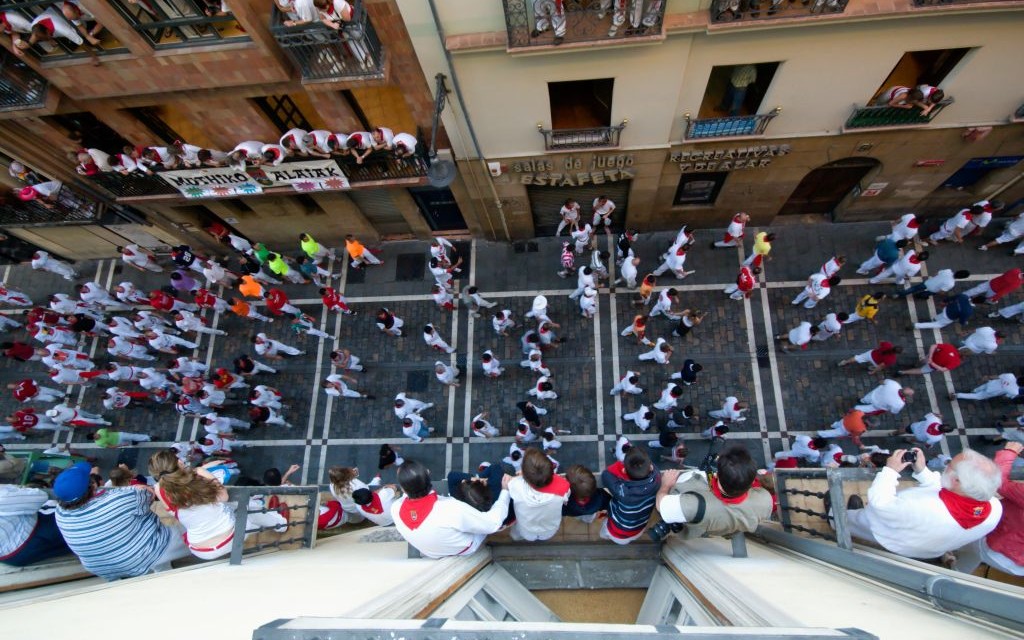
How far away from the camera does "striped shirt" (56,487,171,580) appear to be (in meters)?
5.83

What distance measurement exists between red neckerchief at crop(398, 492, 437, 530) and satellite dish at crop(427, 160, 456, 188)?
7.20 m

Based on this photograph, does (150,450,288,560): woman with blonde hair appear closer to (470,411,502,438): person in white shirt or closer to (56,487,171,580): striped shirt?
(56,487,171,580): striped shirt

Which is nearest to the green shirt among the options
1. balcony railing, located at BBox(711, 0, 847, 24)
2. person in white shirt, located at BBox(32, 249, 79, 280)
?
person in white shirt, located at BBox(32, 249, 79, 280)

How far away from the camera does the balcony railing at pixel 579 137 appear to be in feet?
35.3

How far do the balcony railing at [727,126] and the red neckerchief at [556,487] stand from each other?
27.6 feet

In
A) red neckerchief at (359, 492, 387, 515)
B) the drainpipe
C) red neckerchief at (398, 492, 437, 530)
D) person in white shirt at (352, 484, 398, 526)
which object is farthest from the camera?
red neckerchief at (359, 492, 387, 515)

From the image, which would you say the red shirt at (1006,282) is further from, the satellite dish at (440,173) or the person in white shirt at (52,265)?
the person in white shirt at (52,265)

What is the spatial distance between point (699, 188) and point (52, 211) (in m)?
18.7

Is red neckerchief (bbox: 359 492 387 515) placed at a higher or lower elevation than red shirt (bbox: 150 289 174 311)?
lower

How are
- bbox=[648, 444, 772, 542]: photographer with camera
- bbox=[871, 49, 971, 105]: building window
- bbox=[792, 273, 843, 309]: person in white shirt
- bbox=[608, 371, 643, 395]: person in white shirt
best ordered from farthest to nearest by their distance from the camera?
bbox=[608, 371, 643, 395]: person in white shirt < bbox=[792, 273, 843, 309]: person in white shirt < bbox=[871, 49, 971, 105]: building window < bbox=[648, 444, 772, 542]: photographer with camera

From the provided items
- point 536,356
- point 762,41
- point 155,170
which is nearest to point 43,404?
point 155,170

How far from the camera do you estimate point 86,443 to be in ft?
47.0

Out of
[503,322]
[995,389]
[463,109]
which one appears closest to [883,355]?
[995,389]

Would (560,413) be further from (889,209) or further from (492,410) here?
→ (889,209)
